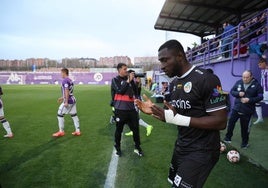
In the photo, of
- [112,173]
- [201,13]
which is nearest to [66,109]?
[112,173]

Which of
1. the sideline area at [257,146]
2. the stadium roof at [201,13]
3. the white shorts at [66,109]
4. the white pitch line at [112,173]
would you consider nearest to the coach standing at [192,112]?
the white pitch line at [112,173]

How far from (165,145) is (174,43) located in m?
4.87

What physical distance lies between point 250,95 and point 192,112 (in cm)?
460

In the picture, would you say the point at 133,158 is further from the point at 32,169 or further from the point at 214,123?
the point at 214,123

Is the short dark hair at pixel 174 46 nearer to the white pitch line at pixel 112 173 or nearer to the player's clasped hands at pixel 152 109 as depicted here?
the player's clasped hands at pixel 152 109

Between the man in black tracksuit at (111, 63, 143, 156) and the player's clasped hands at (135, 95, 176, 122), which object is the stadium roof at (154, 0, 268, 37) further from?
the player's clasped hands at (135, 95, 176, 122)

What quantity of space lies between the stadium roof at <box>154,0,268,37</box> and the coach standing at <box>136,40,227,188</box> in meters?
15.1

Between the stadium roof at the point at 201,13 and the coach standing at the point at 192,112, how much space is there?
15.1m

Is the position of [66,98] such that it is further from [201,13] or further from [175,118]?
[201,13]

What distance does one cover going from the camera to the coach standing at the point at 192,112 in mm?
2373

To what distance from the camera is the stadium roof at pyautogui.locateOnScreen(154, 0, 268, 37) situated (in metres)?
16.3

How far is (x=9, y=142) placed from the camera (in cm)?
741

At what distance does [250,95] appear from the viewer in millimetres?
6426

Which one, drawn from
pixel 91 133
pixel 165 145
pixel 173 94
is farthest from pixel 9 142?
pixel 173 94
